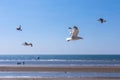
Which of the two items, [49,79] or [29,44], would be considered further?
[49,79]

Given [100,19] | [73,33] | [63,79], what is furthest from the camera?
[63,79]

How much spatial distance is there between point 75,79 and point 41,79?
327 centimetres

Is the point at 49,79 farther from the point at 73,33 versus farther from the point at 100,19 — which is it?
the point at 73,33

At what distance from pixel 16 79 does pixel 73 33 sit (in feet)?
68.5

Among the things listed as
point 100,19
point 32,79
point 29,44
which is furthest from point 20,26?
point 32,79

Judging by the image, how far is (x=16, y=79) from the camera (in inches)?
1563

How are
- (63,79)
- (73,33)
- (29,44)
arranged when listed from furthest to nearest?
(63,79) < (29,44) < (73,33)

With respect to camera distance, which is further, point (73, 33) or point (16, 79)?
point (16, 79)

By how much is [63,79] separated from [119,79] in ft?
17.7

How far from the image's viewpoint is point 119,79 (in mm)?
Result: 39156

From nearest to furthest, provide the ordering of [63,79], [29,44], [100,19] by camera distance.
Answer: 1. [100,19]
2. [29,44]
3. [63,79]

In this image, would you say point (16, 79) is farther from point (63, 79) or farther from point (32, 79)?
point (63, 79)

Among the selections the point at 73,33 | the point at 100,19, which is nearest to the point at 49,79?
the point at 100,19

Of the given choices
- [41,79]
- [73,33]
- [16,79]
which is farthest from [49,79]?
A: [73,33]
